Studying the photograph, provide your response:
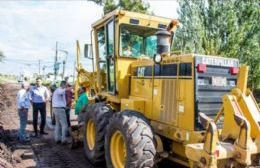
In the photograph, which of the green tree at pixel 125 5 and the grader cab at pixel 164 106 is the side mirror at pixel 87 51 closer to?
the grader cab at pixel 164 106

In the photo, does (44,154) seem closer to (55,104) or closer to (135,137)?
(55,104)

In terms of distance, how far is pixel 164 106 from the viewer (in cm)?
641

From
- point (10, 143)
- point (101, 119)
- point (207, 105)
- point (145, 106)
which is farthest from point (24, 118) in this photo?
point (207, 105)

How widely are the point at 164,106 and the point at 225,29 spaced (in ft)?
45.0

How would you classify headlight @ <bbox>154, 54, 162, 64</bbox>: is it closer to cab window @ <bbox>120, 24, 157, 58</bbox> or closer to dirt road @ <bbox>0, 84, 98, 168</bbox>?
cab window @ <bbox>120, 24, 157, 58</bbox>

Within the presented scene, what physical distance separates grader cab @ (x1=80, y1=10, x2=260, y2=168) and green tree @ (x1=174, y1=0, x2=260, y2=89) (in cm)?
987

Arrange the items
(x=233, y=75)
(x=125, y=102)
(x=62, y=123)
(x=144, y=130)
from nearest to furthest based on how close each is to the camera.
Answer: (x=144, y=130)
(x=233, y=75)
(x=125, y=102)
(x=62, y=123)

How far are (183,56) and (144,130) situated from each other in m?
1.33

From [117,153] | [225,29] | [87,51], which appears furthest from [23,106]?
[225,29]

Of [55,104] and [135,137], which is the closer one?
[135,137]

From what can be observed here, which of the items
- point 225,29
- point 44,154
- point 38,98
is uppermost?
point 225,29

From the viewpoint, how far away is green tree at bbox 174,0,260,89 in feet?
60.5

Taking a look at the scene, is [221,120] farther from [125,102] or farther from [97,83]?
[97,83]

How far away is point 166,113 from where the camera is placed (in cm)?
635
